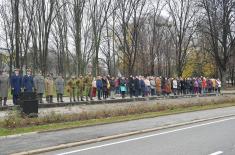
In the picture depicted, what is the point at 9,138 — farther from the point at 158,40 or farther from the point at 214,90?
the point at 158,40

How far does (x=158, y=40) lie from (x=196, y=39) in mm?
7068

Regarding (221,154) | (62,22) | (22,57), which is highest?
(62,22)

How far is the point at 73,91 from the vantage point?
1271 inches

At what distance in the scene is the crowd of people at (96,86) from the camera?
26.8 meters

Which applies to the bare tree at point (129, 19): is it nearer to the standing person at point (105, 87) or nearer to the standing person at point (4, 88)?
the standing person at point (105, 87)

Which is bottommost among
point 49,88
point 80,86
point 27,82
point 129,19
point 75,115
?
point 75,115

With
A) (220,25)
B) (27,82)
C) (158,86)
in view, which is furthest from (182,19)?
(27,82)

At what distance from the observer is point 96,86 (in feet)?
114

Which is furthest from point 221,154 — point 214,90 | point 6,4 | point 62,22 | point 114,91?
point 6,4

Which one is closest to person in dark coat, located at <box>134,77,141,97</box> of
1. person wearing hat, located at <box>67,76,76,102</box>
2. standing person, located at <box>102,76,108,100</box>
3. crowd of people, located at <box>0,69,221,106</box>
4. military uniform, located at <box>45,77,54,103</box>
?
crowd of people, located at <box>0,69,221,106</box>

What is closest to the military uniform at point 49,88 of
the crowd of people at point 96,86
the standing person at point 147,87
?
the crowd of people at point 96,86

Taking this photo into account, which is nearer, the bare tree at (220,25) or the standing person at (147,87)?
the standing person at (147,87)

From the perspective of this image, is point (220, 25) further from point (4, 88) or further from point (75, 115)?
point (75, 115)

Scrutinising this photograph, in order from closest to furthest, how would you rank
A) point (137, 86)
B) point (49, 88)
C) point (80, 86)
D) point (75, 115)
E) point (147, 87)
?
point (75, 115), point (49, 88), point (80, 86), point (137, 86), point (147, 87)
